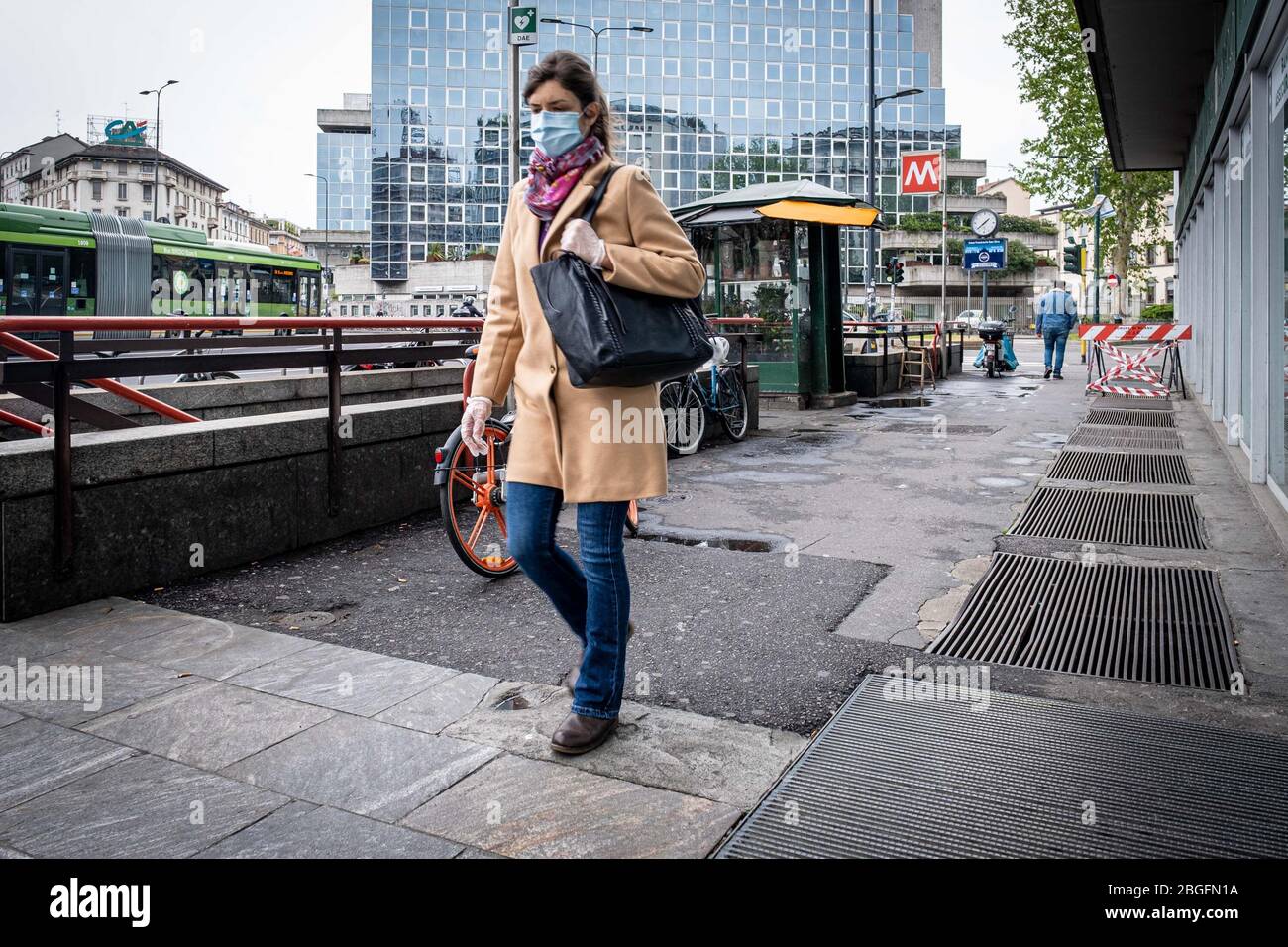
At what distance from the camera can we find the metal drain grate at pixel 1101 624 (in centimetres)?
436

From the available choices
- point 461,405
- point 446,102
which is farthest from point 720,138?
point 461,405

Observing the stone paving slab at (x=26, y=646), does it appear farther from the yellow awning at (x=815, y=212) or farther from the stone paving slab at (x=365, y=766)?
the yellow awning at (x=815, y=212)

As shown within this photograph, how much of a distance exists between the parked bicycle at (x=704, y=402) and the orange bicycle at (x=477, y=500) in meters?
4.06

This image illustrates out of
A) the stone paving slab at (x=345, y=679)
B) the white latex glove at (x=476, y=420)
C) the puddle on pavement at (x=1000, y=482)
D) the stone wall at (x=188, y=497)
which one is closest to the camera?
the white latex glove at (x=476, y=420)

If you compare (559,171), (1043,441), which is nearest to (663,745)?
(559,171)

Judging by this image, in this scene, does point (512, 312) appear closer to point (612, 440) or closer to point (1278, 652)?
point (612, 440)

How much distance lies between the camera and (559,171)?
3.37 metres

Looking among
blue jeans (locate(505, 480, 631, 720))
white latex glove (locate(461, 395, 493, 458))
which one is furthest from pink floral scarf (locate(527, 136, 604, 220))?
blue jeans (locate(505, 480, 631, 720))

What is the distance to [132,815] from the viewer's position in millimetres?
2998

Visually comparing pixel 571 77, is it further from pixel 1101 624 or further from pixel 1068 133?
pixel 1068 133

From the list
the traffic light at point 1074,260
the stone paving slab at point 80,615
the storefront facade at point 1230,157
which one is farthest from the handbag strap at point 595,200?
the traffic light at point 1074,260
